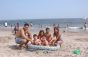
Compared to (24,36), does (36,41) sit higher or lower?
lower

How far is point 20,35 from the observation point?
39.2 feet

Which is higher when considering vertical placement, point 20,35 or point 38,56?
point 20,35

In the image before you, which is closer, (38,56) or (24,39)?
(38,56)

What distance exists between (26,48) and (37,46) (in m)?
0.85

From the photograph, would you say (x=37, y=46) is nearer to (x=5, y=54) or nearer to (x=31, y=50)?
(x=31, y=50)

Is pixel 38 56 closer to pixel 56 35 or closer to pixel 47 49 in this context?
pixel 47 49

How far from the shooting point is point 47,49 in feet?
38.1

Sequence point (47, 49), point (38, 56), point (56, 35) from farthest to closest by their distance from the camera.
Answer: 1. point (56, 35)
2. point (47, 49)
3. point (38, 56)

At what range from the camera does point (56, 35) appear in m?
12.4

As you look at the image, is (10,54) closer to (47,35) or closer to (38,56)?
(38,56)

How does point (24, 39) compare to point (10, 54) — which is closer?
point (10, 54)

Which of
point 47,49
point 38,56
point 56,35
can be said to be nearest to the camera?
point 38,56

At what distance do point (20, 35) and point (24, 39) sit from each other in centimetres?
28

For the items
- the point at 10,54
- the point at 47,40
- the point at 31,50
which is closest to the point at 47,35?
the point at 47,40
